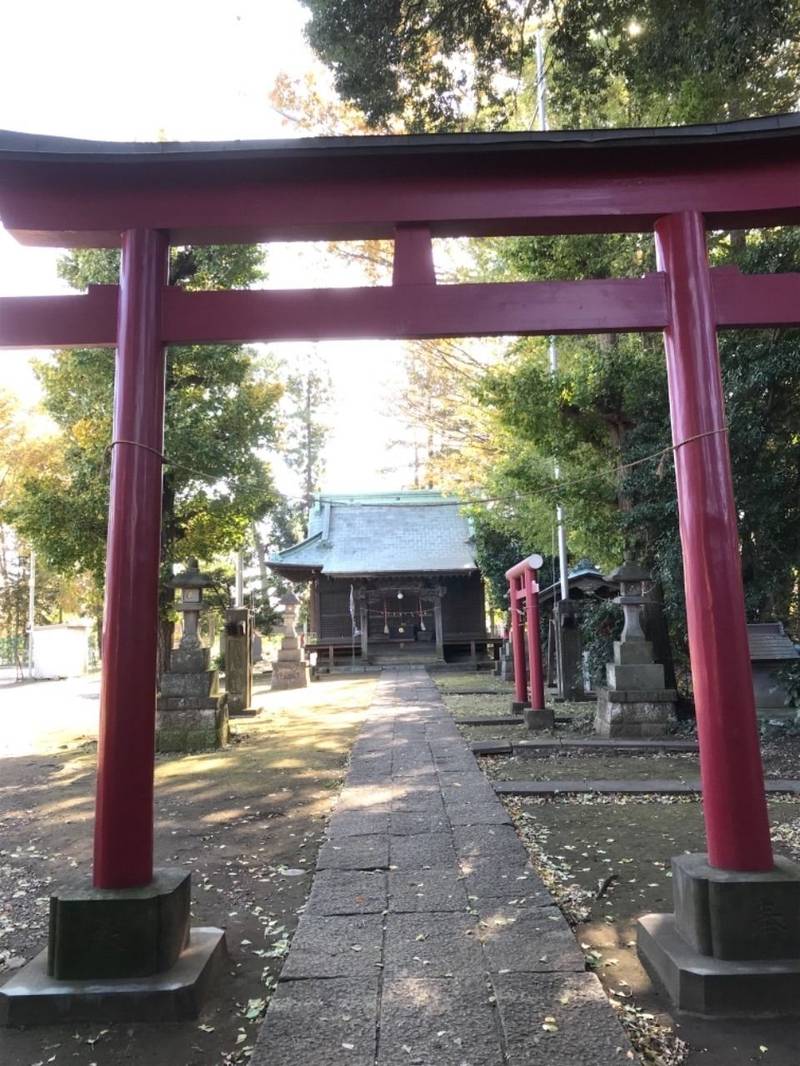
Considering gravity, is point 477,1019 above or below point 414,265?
below

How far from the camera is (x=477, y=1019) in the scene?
2.52 metres

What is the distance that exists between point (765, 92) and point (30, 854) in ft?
37.3

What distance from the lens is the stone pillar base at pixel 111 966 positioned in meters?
2.68

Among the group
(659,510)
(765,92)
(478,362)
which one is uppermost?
(765,92)

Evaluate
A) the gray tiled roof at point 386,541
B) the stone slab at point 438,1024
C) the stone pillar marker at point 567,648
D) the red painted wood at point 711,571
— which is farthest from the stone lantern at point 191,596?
the gray tiled roof at point 386,541

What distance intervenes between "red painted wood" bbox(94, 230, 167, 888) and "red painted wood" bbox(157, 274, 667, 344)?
173 millimetres

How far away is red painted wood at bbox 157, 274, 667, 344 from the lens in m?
3.34

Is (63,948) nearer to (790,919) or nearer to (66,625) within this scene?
(790,919)

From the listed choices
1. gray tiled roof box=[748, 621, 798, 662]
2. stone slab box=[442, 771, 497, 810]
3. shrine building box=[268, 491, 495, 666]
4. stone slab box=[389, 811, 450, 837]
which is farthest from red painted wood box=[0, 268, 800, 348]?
shrine building box=[268, 491, 495, 666]

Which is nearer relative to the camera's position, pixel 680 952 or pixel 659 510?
pixel 680 952

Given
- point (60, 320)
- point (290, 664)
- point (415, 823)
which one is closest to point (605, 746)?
point (415, 823)

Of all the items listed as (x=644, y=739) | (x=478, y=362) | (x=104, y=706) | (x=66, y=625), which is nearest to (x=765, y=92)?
(x=478, y=362)

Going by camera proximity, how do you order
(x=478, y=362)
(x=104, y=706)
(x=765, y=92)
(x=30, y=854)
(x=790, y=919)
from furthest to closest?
1. (x=478, y=362)
2. (x=765, y=92)
3. (x=30, y=854)
4. (x=104, y=706)
5. (x=790, y=919)

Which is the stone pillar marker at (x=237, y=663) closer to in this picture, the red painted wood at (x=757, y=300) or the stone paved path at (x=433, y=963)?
the stone paved path at (x=433, y=963)
